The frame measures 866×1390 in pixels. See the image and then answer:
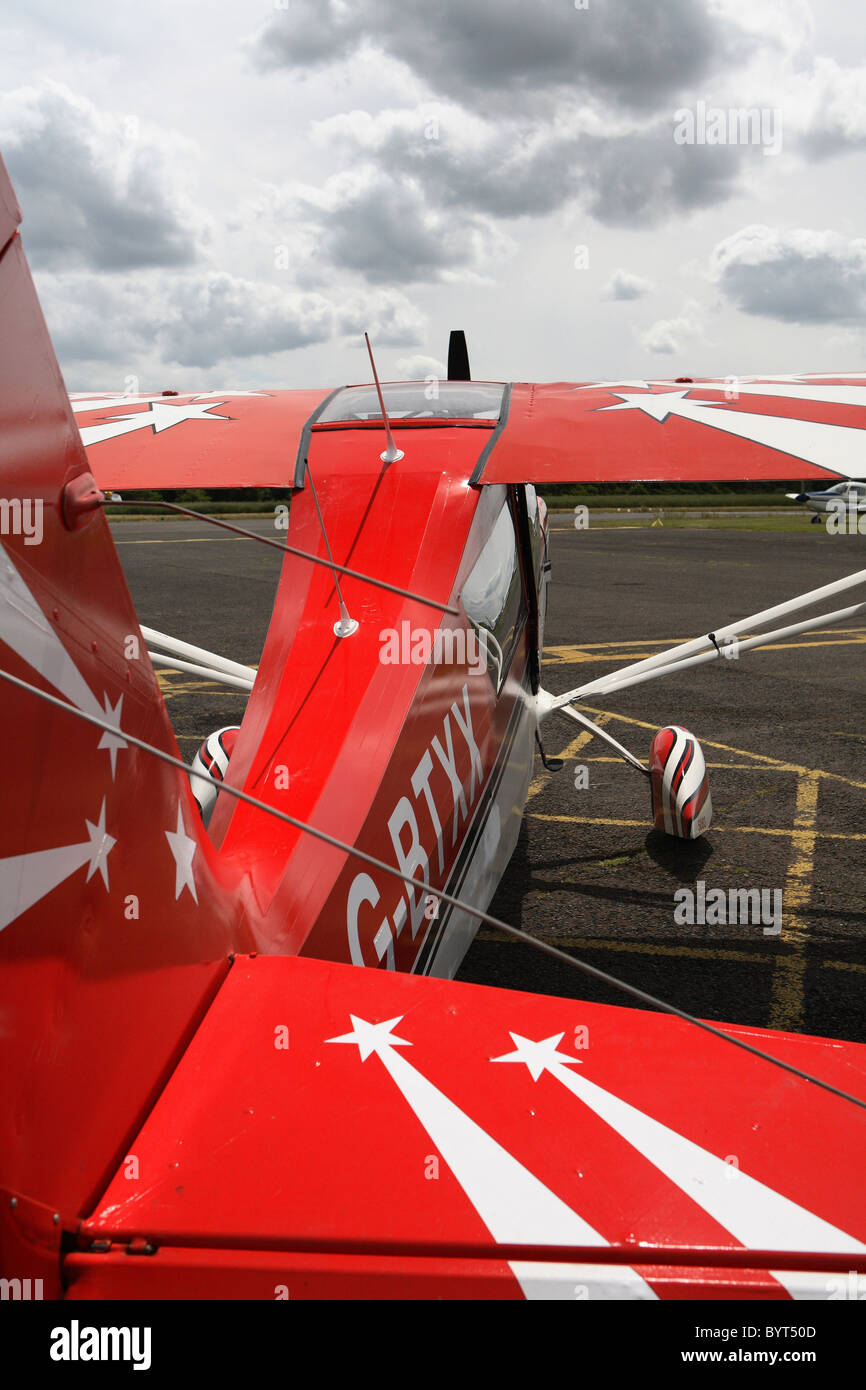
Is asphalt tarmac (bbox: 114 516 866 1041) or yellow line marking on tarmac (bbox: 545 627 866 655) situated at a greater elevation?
yellow line marking on tarmac (bbox: 545 627 866 655)

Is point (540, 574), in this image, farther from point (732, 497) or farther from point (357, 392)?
point (732, 497)

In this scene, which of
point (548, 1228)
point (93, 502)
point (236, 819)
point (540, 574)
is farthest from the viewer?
point (540, 574)

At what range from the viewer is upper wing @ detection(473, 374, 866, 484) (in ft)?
14.0

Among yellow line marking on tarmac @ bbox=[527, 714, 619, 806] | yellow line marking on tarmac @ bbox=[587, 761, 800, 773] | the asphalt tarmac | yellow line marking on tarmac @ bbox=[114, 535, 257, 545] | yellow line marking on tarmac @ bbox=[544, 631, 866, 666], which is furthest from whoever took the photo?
yellow line marking on tarmac @ bbox=[114, 535, 257, 545]

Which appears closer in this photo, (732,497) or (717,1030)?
(717,1030)

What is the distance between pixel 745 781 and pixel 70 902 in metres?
6.45

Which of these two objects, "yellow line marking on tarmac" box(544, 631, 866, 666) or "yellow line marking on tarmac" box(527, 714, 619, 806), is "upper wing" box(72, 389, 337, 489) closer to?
"yellow line marking on tarmac" box(527, 714, 619, 806)

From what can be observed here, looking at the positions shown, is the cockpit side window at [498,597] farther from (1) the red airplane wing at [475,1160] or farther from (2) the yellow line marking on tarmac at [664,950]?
(1) the red airplane wing at [475,1160]

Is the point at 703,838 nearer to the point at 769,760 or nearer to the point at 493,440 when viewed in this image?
the point at 769,760

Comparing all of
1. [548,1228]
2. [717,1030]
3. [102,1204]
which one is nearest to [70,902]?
[102,1204]

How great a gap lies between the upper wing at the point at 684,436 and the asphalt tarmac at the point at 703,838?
221cm

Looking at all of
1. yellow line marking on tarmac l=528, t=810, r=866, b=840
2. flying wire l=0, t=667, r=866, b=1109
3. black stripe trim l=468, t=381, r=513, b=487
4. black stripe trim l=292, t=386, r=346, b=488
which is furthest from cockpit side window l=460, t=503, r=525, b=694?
flying wire l=0, t=667, r=866, b=1109

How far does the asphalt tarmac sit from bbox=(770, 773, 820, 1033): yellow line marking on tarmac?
1 centimetres
